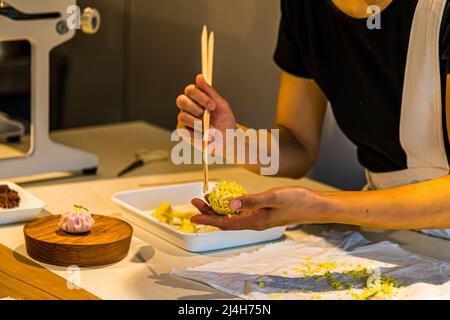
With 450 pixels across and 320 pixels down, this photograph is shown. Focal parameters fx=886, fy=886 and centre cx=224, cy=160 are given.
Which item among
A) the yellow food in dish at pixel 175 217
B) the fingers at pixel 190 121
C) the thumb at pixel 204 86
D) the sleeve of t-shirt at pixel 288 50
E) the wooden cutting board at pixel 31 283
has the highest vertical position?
the sleeve of t-shirt at pixel 288 50

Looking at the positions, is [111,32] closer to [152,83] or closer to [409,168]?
[152,83]

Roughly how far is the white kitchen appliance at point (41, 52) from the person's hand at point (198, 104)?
1.61 ft

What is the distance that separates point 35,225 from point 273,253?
0.44 meters

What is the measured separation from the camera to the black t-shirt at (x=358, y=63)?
5.63 ft

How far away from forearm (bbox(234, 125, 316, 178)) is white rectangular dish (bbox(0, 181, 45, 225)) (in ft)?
1.47

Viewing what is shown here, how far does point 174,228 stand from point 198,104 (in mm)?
239

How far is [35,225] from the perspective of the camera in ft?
5.33

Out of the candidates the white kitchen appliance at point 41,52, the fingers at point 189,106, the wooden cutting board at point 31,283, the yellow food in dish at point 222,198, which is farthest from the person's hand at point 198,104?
the white kitchen appliance at point 41,52

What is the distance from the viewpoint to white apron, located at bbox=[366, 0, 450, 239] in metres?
1.63

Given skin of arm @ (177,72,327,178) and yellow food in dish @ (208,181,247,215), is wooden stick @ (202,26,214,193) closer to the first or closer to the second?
yellow food in dish @ (208,181,247,215)

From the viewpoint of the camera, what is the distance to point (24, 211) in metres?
1.75

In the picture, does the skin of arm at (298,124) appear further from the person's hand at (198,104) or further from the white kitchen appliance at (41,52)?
the white kitchen appliance at (41,52)

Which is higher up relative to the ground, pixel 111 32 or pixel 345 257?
pixel 111 32

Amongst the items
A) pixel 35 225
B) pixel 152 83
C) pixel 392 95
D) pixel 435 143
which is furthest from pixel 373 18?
pixel 152 83
